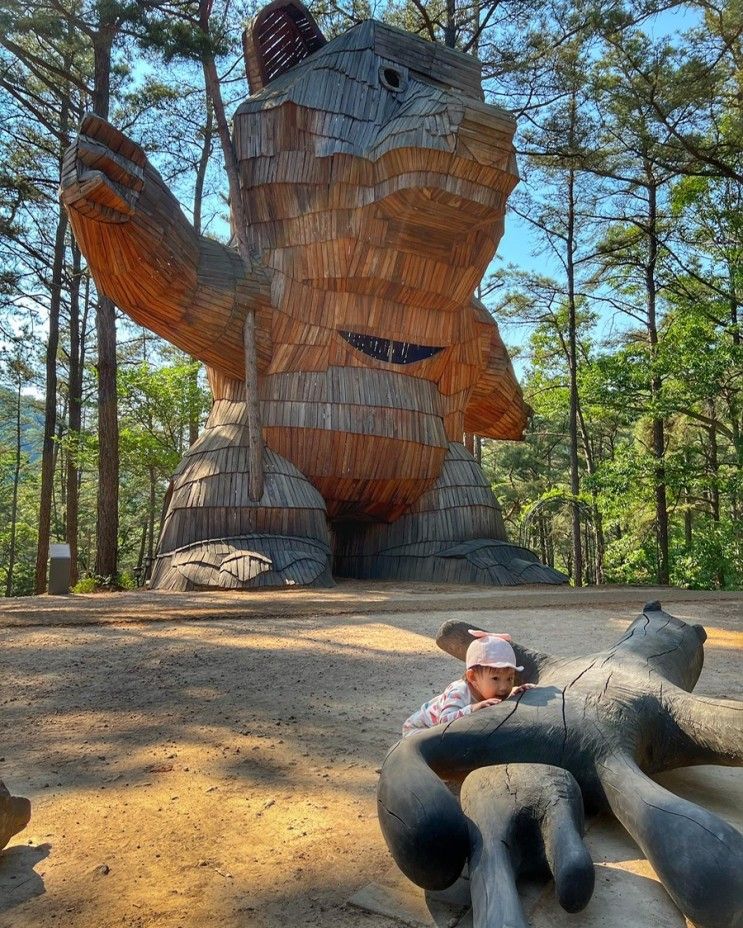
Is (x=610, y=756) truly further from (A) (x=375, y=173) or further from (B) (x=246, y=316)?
(A) (x=375, y=173)

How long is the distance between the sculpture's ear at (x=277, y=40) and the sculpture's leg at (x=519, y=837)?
8.76m

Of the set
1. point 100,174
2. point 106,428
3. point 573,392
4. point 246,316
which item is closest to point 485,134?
point 246,316

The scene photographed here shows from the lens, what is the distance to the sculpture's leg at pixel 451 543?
7.89 metres

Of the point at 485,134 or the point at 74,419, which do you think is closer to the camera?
the point at 485,134

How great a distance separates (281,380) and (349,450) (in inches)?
41.0

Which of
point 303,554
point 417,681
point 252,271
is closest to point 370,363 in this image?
point 252,271

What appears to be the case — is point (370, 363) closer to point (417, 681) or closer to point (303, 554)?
point (303, 554)

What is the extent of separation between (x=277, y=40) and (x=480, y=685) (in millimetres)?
8825

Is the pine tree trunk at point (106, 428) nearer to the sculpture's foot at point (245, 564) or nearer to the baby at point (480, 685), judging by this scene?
the sculpture's foot at point (245, 564)

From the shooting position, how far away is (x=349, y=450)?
773 centimetres

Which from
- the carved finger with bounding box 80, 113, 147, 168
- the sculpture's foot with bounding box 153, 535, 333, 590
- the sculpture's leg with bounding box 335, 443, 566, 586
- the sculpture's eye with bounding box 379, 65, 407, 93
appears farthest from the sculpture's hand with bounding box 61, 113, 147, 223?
the sculpture's leg with bounding box 335, 443, 566, 586

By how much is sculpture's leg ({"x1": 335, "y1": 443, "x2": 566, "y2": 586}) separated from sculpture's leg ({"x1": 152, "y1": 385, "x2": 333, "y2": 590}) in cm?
130

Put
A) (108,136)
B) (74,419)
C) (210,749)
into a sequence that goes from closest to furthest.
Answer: (210,749)
(108,136)
(74,419)

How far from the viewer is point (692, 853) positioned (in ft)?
4.17
